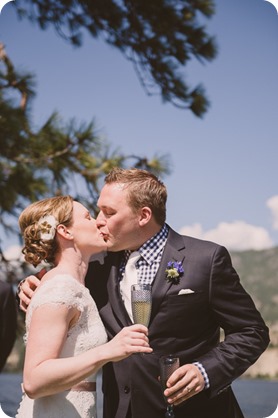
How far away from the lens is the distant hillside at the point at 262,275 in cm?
8919

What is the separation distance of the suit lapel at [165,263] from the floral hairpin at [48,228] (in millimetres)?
353

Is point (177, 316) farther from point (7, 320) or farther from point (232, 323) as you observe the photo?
point (7, 320)

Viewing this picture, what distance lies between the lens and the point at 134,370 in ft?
6.79

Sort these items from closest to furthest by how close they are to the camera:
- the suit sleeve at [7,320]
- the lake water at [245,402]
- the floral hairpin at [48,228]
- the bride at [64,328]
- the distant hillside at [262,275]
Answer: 1. the bride at [64,328]
2. the floral hairpin at [48,228]
3. the suit sleeve at [7,320]
4. the lake water at [245,402]
5. the distant hillside at [262,275]

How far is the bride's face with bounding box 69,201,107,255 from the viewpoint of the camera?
2.01m

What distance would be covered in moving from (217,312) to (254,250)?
99.4 metres

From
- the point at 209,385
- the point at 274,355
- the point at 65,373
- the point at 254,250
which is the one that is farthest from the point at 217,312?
the point at 254,250

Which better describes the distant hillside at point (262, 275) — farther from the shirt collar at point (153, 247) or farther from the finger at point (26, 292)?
the finger at point (26, 292)

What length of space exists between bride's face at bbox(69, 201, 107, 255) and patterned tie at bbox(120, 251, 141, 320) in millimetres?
173

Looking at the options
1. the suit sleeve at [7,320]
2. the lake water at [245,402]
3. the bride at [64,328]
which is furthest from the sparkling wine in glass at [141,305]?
the lake water at [245,402]

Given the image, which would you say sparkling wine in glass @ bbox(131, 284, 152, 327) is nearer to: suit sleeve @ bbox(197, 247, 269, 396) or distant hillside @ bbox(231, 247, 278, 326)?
suit sleeve @ bbox(197, 247, 269, 396)

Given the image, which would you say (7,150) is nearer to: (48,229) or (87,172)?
(87,172)

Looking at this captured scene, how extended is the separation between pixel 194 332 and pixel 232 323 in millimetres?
112

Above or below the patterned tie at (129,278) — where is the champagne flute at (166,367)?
below
